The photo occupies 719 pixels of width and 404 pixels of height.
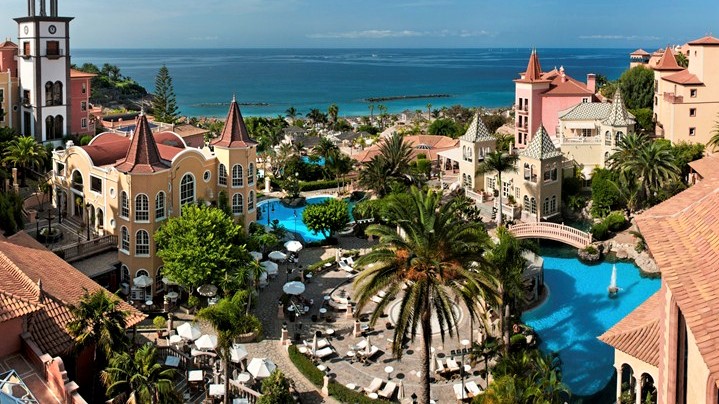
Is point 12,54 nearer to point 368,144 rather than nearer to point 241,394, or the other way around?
point 368,144

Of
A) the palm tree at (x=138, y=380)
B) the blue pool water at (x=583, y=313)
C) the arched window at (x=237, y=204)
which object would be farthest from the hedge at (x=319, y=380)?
the arched window at (x=237, y=204)

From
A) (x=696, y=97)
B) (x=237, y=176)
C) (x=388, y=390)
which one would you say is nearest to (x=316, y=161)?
A: (x=237, y=176)

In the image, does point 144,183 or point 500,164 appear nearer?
point 144,183

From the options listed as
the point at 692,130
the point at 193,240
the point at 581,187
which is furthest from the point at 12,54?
the point at 692,130

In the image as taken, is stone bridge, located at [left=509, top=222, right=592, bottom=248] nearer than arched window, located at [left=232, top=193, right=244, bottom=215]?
No

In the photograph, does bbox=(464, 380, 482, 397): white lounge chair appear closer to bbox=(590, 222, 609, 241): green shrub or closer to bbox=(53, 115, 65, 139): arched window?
bbox=(590, 222, 609, 241): green shrub

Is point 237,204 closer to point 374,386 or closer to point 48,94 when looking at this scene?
point 374,386

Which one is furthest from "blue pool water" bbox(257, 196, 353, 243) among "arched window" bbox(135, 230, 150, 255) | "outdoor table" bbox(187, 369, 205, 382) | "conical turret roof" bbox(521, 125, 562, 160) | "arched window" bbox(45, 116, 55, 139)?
"outdoor table" bbox(187, 369, 205, 382)
